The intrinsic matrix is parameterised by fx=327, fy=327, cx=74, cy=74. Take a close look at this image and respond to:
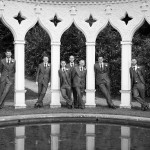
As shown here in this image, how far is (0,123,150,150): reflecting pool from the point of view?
7.66 metres

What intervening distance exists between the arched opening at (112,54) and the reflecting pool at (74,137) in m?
9.39

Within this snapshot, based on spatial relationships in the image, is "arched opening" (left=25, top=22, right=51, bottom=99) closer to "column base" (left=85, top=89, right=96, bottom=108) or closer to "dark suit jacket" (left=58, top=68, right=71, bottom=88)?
"column base" (left=85, top=89, right=96, bottom=108)

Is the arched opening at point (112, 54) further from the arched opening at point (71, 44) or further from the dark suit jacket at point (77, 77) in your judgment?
the dark suit jacket at point (77, 77)

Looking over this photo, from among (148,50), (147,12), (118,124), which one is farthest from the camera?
(148,50)

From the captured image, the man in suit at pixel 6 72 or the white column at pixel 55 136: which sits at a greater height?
the man in suit at pixel 6 72

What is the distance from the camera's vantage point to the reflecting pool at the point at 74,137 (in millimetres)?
7656

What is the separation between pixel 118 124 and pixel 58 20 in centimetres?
603

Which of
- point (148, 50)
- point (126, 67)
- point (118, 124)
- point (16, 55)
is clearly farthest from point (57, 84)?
point (148, 50)

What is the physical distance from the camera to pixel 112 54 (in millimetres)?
20109

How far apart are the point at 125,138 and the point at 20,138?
2.77 metres

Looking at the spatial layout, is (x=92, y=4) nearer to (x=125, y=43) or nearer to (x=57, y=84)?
(x=125, y=43)

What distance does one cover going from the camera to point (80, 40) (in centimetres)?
2138

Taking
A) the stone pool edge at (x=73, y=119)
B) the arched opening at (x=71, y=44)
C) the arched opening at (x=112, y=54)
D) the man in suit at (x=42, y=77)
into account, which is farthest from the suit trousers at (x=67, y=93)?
the arched opening at (x=71, y=44)

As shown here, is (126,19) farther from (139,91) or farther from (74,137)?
(74,137)
